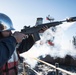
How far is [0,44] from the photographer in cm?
247

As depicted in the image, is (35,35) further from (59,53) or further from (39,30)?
(59,53)

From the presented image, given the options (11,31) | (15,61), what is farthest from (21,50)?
(11,31)

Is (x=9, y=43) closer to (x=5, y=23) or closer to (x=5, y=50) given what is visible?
(x=5, y=50)

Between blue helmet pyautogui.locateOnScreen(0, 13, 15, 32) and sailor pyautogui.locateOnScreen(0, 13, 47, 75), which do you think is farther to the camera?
blue helmet pyautogui.locateOnScreen(0, 13, 15, 32)

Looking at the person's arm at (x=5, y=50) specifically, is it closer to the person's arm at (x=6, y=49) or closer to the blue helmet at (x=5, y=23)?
the person's arm at (x=6, y=49)

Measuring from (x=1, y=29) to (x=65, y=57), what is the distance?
120ft

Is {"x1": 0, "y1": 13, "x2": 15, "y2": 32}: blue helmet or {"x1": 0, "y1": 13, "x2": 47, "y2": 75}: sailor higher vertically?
{"x1": 0, "y1": 13, "x2": 15, "y2": 32}: blue helmet

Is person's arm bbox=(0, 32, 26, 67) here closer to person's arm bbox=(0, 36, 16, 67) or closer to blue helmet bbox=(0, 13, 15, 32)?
person's arm bbox=(0, 36, 16, 67)

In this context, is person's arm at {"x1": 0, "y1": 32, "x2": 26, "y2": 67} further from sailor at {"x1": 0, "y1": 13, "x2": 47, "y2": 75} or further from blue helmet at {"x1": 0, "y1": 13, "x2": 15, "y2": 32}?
blue helmet at {"x1": 0, "y1": 13, "x2": 15, "y2": 32}

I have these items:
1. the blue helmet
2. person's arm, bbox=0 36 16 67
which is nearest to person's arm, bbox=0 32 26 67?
person's arm, bbox=0 36 16 67

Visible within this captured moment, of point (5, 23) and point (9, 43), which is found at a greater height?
point (5, 23)

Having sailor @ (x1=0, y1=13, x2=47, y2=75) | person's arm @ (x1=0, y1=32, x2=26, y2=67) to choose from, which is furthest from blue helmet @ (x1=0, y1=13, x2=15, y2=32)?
person's arm @ (x1=0, y1=32, x2=26, y2=67)

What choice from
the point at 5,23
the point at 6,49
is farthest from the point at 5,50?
the point at 5,23

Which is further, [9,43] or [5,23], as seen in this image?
[5,23]
